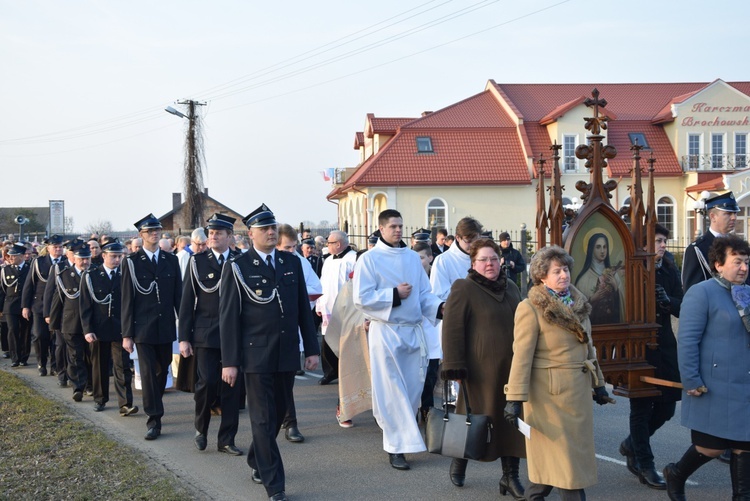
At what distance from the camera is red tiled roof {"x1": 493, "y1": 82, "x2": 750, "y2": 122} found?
4353cm

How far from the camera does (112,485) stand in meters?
6.80

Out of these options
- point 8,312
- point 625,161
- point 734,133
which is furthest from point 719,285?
point 734,133

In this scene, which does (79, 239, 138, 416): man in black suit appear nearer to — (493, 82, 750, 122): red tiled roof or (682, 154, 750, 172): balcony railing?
(493, 82, 750, 122): red tiled roof

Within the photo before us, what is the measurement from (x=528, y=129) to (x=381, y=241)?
35626 millimetres

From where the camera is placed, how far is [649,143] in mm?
41875

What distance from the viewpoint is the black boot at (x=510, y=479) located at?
20.8ft

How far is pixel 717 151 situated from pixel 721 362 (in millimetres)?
39692

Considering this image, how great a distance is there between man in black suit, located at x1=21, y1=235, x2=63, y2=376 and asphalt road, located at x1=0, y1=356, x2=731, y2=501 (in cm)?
384

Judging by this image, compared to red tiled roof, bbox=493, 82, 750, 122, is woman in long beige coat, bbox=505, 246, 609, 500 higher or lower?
lower

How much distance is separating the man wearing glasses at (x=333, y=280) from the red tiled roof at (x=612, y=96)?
31.9 meters

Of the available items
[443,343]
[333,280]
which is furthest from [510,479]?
[333,280]

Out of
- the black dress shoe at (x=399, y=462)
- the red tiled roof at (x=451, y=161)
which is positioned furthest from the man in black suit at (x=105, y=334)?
the red tiled roof at (x=451, y=161)

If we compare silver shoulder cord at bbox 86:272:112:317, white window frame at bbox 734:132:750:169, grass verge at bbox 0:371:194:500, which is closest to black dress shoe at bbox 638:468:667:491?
grass verge at bbox 0:371:194:500

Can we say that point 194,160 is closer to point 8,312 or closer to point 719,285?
point 8,312
